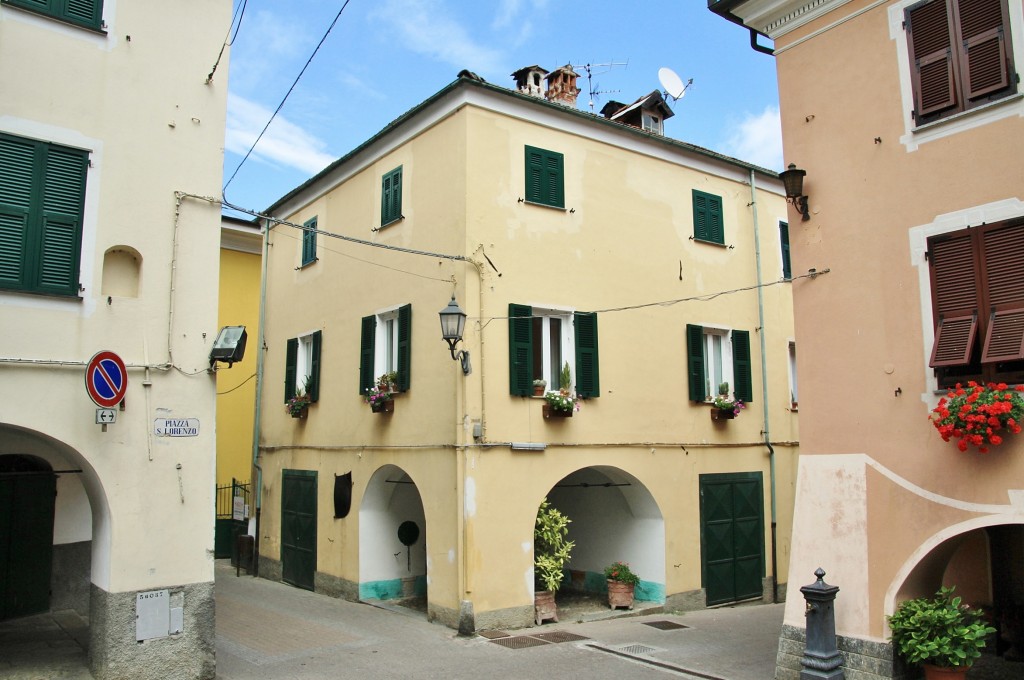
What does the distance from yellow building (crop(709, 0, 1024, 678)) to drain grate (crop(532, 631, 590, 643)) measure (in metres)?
3.62

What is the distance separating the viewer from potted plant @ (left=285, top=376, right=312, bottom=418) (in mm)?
16781

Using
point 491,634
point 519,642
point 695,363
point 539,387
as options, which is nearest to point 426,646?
point 491,634

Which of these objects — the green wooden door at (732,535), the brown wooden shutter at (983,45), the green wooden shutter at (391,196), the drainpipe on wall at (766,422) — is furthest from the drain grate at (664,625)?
the brown wooden shutter at (983,45)

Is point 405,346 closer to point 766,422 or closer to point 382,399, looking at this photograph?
point 382,399

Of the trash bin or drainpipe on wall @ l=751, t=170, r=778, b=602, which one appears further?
the trash bin

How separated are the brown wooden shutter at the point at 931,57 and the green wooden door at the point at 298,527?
12582mm

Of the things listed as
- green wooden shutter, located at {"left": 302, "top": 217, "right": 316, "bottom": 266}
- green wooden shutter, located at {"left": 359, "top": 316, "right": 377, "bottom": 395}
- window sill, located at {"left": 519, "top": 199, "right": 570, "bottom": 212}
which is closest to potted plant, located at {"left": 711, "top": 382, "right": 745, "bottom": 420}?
window sill, located at {"left": 519, "top": 199, "right": 570, "bottom": 212}

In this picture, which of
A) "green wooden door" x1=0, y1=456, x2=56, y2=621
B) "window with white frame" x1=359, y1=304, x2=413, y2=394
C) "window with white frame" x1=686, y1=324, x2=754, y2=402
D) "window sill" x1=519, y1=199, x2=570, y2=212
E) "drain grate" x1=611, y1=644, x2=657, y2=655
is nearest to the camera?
"drain grate" x1=611, y1=644, x2=657, y2=655

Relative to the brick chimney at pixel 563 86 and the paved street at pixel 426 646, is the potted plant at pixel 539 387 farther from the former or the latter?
the brick chimney at pixel 563 86

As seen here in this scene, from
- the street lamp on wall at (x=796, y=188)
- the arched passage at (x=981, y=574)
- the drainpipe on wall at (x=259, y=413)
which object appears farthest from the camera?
the drainpipe on wall at (x=259, y=413)

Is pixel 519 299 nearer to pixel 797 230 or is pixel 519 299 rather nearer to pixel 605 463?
pixel 605 463

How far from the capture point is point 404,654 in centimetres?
1094

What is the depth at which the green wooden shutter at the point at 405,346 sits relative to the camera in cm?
1378

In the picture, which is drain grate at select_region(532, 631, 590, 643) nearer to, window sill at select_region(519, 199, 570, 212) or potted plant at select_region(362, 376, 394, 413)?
potted plant at select_region(362, 376, 394, 413)
